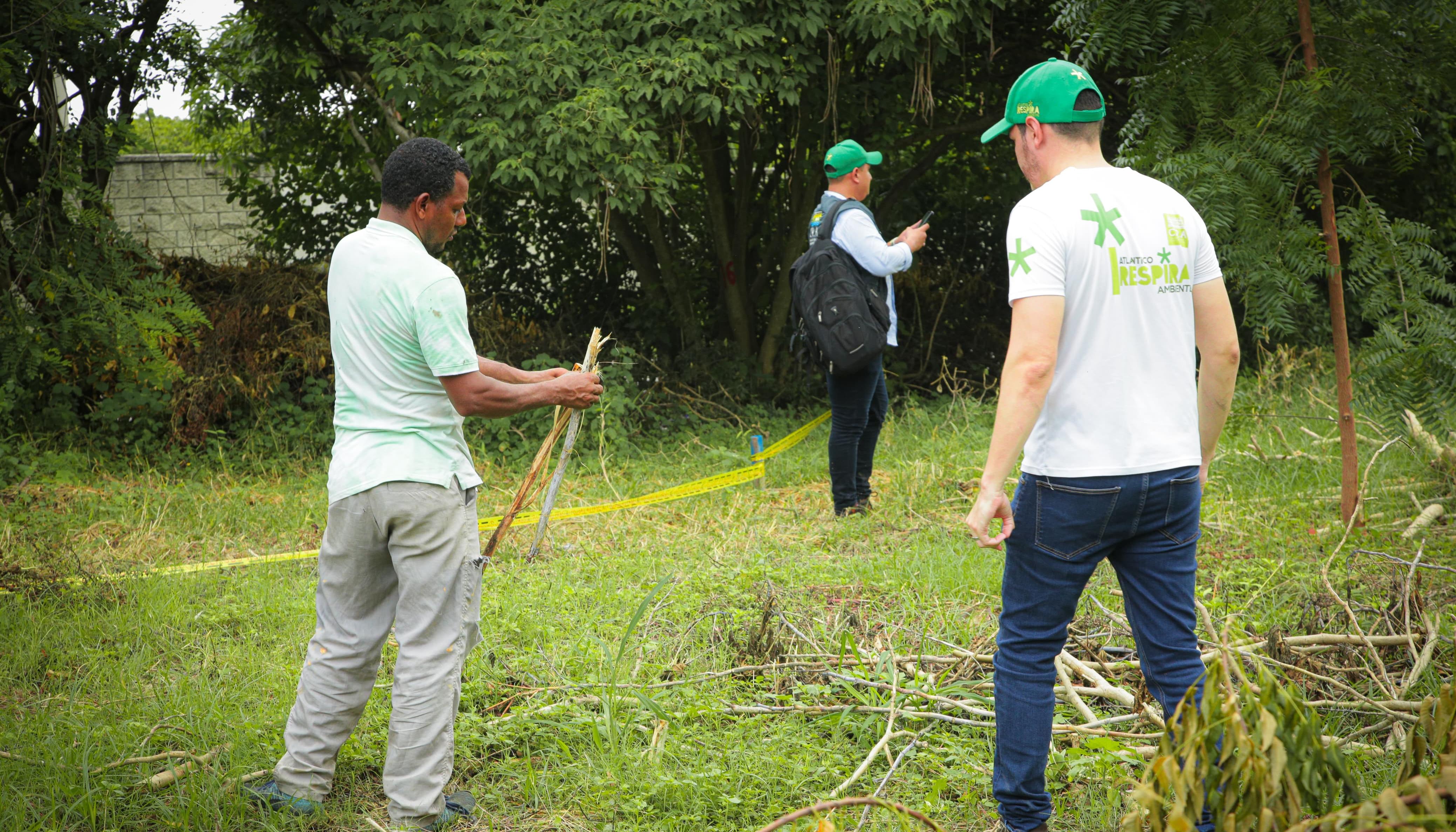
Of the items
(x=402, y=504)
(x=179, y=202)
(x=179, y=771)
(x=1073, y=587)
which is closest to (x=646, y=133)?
(x=402, y=504)

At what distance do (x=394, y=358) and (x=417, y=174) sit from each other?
51 centimetres

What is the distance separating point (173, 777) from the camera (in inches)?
A: 120

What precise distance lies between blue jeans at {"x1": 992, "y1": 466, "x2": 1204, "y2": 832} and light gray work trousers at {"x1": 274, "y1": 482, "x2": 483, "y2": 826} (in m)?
1.42

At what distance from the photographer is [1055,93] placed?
8.35ft

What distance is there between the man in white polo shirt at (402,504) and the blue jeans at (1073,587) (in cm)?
142

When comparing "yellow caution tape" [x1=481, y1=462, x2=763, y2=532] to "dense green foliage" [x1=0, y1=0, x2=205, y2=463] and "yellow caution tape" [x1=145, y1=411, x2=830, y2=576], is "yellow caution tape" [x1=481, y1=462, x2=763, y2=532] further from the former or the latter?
"dense green foliage" [x1=0, y1=0, x2=205, y2=463]

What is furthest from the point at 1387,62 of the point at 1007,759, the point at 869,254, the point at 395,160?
the point at 395,160

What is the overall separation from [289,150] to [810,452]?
600 cm

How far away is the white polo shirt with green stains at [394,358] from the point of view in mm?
2822

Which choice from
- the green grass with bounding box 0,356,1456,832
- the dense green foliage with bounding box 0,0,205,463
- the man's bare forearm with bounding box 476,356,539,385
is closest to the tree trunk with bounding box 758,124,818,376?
the green grass with bounding box 0,356,1456,832

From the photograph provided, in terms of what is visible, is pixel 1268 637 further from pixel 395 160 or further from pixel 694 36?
pixel 694 36

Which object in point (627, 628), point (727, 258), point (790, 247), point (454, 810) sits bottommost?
point (454, 810)

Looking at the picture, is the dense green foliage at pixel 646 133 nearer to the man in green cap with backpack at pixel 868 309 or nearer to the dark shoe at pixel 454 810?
the man in green cap with backpack at pixel 868 309

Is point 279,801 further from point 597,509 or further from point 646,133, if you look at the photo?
point 646,133
